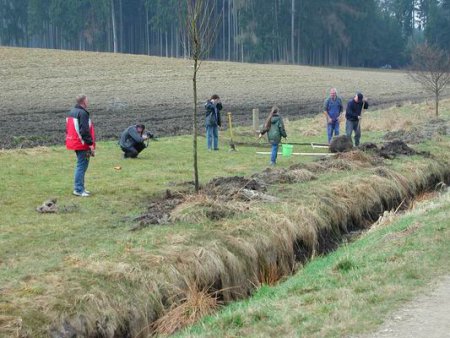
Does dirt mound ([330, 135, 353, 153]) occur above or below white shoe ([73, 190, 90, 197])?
above

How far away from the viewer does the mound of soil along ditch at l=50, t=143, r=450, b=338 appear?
29.0 ft

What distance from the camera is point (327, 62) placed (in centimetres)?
10825

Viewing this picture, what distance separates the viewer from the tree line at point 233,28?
9431 centimetres

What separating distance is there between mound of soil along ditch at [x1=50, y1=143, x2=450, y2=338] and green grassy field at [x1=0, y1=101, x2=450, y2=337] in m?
0.03

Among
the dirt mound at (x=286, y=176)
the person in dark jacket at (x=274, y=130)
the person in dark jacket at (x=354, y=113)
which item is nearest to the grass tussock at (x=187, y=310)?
the dirt mound at (x=286, y=176)

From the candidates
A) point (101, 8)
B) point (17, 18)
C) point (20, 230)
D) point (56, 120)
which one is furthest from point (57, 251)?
point (17, 18)

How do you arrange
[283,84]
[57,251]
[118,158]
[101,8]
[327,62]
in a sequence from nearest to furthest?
1. [57,251]
2. [118,158]
3. [283,84]
4. [101,8]
5. [327,62]

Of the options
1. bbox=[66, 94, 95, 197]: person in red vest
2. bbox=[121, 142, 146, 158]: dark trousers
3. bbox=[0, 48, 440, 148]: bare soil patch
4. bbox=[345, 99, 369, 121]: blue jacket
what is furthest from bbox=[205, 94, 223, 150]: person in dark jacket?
bbox=[66, 94, 95, 197]: person in red vest

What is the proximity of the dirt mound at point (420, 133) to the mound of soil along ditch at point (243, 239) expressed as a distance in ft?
18.6

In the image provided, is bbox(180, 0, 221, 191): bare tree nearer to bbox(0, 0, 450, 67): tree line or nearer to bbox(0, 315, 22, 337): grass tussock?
bbox(0, 315, 22, 337): grass tussock

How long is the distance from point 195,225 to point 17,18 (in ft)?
312

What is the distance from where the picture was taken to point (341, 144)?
2130 cm

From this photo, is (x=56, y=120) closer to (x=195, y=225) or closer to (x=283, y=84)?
(x=195, y=225)

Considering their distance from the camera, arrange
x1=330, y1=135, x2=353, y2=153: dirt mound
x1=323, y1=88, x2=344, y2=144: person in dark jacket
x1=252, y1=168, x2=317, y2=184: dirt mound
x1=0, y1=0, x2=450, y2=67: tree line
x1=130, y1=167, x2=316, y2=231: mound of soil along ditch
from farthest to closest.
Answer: x1=0, y1=0, x2=450, y2=67: tree line, x1=323, y1=88, x2=344, y2=144: person in dark jacket, x1=330, y1=135, x2=353, y2=153: dirt mound, x1=252, y1=168, x2=317, y2=184: dirt mound, x1=130, y1=167, x2=316, y2=231: mound of soil along ditch
